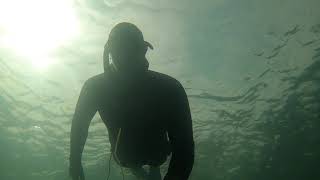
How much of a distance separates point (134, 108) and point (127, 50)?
0.61m

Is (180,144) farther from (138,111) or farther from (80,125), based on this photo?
(80,125)

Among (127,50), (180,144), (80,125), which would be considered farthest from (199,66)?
(180,144)

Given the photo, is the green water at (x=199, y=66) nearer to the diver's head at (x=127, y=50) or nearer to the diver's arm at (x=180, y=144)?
the diver's head at (x=127, y=50)

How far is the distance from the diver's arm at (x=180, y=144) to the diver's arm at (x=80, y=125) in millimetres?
912

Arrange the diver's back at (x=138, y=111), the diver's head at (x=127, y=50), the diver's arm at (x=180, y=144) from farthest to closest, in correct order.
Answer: the diver's back at (x=138, y=111) < the diver's head at (x=127, y=50) < the diver's arm at (x=180, y=144)

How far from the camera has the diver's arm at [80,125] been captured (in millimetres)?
3602

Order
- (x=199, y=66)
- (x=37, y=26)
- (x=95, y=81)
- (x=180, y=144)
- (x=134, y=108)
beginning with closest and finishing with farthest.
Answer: (x=180, y=144) < (x=134, y=108) < (x=95, y=81) < (x=37, y=26) < (x=199, y=66)

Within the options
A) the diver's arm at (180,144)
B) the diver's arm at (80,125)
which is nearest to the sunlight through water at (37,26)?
the diver's arm at (80,125)

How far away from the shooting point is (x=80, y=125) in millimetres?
3594

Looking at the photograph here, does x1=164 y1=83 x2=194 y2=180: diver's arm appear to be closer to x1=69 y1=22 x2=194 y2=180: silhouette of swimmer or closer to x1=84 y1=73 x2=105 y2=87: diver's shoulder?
x1=69 y1=22 x2=194 y2=180: silhouette of swimmer

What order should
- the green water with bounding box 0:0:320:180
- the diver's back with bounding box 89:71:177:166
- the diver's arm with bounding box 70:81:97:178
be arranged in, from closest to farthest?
the diver's back with bounding box 89:71:177:166, the diver's arm with bounding box 70:81:97:178, the green water with bounding box 0:0:320:180

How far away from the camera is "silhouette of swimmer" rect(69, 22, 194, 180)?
3.21 m

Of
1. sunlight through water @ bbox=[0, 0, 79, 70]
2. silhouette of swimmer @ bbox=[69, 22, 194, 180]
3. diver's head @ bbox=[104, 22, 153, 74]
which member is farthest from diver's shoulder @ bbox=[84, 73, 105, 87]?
sunlight through water @ bbox=[0, 0, 79, 70]

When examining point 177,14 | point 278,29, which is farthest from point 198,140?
point 177,14
